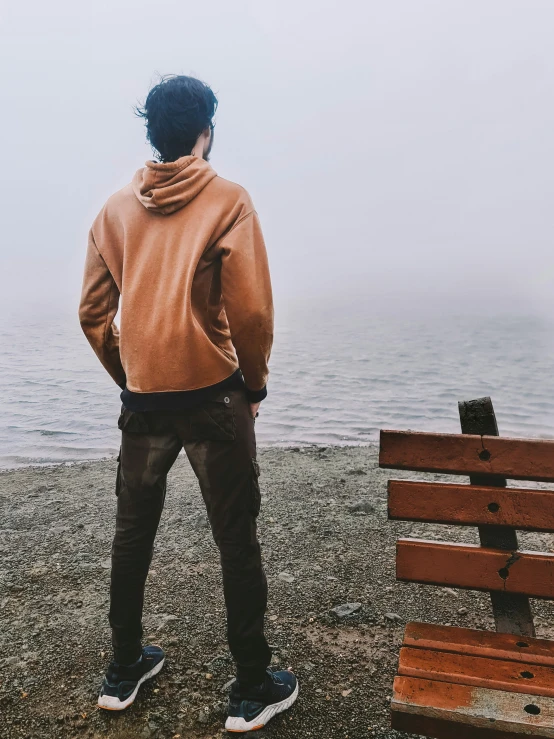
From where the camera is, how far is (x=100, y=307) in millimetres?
2748

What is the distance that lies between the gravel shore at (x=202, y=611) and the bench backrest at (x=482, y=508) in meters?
0.84

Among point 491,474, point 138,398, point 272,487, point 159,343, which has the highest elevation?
point 159,343

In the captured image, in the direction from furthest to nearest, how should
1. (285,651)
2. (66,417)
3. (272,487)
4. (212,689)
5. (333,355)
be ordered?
(333,355), (66,417), (272,487), (285,651), (212,689)

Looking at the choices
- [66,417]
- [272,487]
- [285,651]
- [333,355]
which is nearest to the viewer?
[285,651]

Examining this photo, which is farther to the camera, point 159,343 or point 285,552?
point 285,552

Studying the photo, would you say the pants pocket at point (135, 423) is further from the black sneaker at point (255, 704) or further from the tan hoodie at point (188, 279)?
the black sneaker at point (255, 704)

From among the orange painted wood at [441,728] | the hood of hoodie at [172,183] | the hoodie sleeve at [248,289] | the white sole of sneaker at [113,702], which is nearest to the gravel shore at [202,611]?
the white sole of sneaker at [113,702]

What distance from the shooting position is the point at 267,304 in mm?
2439

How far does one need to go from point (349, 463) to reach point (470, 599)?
330 centimetres

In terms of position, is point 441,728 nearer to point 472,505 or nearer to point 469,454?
point 472,505

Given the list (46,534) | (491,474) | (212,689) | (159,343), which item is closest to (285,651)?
(212,689)

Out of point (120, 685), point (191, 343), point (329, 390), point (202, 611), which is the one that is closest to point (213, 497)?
point (191, 343)

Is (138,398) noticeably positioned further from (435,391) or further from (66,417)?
(435,391)

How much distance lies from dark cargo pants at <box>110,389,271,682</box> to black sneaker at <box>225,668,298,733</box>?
0.08 m
